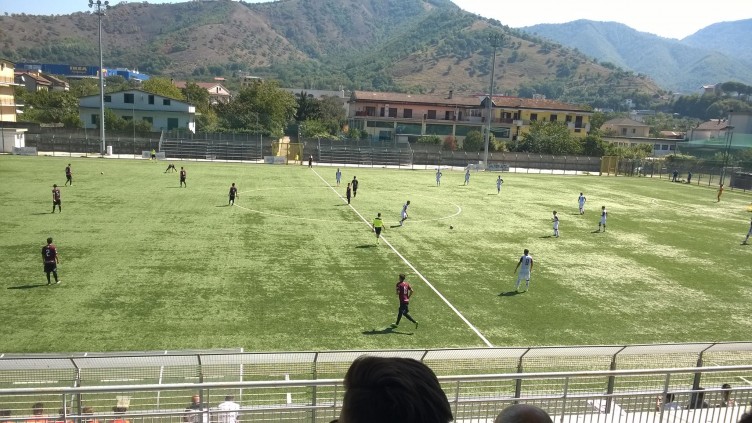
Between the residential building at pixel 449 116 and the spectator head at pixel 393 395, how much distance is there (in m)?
91.3

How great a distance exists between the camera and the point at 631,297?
19438 mm

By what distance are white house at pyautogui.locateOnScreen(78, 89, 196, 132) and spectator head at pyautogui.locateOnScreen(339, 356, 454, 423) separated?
7525cm

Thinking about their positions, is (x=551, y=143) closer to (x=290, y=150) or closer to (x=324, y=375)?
(x=290, y=150)

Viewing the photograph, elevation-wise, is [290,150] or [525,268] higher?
[290,150]

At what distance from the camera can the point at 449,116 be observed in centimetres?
9569

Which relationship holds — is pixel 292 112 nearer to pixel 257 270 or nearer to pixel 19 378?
pixel 257 270

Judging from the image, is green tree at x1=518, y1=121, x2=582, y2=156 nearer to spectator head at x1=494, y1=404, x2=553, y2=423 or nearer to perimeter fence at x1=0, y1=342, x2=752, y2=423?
perimeter fence at x1=0, y1=342, x2=752, y2=423

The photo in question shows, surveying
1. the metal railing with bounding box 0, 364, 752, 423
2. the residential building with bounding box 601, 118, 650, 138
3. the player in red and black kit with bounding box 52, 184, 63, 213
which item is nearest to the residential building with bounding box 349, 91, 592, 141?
the residential building with bounding box 601, 118, 650, 138

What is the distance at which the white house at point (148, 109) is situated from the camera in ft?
237

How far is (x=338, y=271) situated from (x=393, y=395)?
61.7 ft

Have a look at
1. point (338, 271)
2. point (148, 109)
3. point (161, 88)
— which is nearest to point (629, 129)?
point (161, 88)

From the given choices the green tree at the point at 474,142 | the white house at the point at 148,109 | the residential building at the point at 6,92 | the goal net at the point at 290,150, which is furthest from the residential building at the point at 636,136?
the residential building at the point at 6,92

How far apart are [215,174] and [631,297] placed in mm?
36044

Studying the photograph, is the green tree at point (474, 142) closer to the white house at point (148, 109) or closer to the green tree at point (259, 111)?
the green tree at point (259, 111)
